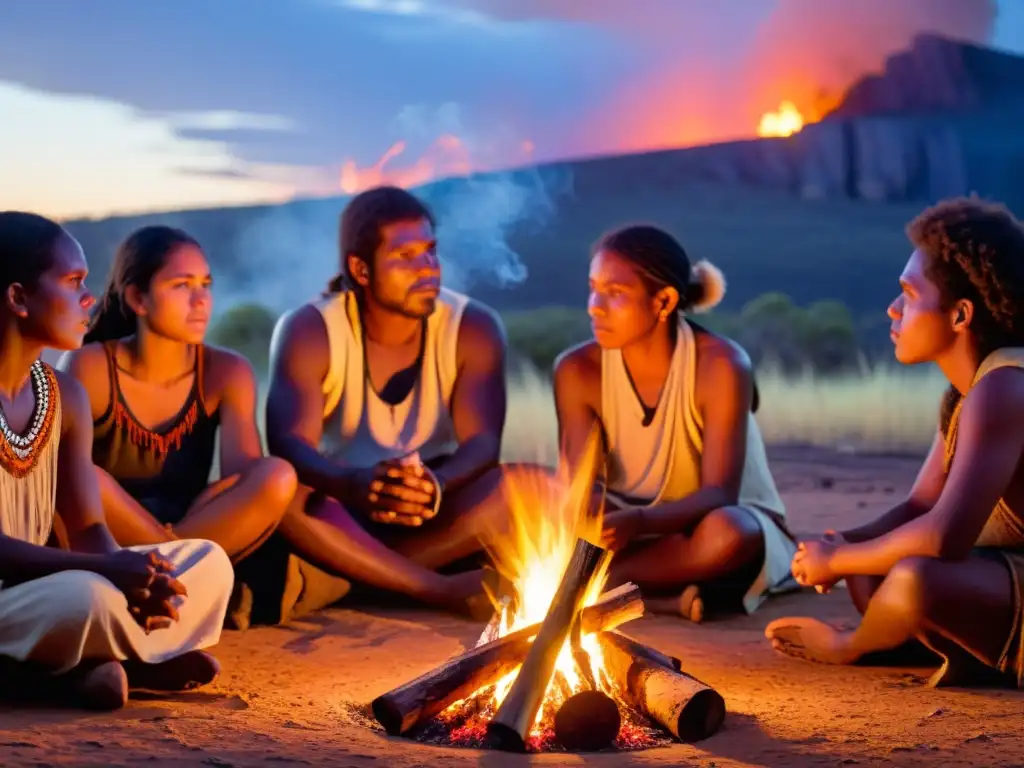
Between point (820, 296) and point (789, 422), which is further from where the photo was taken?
point (820, 296)

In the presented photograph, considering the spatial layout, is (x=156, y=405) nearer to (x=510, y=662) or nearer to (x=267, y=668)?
(x=267, y=668)

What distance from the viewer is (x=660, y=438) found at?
244 inches

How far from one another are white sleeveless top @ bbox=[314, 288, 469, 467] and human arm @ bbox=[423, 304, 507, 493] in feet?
0.20

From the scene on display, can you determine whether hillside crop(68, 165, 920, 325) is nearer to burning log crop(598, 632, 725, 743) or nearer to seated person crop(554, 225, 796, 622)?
seated person crop(554, 225, 796, 622)

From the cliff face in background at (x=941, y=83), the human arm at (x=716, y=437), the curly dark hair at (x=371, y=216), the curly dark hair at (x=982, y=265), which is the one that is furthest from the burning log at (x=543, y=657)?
the cliff face in background at (x=941, y=83)

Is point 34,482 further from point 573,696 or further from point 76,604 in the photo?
point 573,696

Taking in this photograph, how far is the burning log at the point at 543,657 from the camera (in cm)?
374

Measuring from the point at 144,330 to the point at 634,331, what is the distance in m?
1.99

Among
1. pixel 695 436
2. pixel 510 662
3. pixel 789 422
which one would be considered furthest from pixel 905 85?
pixel 510 662

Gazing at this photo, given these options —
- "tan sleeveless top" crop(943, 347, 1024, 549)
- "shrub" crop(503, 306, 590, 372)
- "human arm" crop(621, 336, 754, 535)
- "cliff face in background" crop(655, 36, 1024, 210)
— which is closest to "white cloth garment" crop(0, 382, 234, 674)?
"human arm" crop(621, 336, 754, 535)

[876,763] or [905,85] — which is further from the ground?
[905,85]

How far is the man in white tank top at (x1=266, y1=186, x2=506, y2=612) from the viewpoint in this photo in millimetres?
6000

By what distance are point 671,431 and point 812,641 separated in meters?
1.41

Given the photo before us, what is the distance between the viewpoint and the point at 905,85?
36.6m
